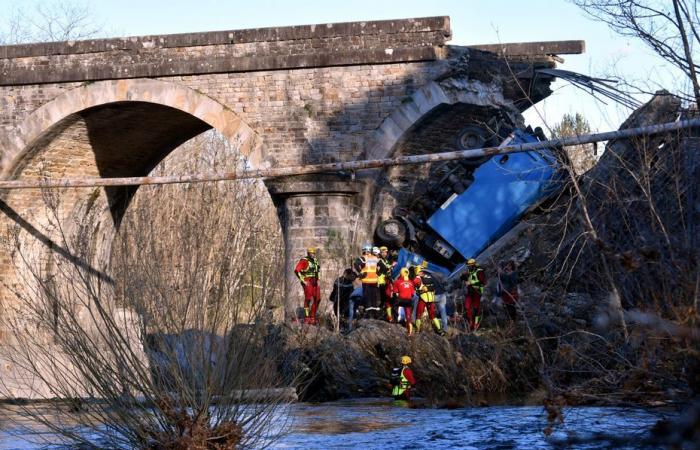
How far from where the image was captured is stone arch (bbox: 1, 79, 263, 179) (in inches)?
700

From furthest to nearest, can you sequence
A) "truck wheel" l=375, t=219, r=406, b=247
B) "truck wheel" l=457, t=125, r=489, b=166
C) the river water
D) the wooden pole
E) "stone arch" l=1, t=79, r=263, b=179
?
"truck wheel" l=457, t=125, r=489, b=166 < "stone arch" l=1, t=79, r=263, b=179 < "truck wheel" l=375, t=219, r=406, b=247 < the wooden pole < the river water

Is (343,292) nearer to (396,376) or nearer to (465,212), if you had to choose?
(465,212)

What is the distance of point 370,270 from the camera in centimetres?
1573

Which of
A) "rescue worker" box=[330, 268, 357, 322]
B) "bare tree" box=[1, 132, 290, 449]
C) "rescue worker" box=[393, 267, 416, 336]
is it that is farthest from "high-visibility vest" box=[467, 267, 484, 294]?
"bare tree" box=[1, 132, 290, 449]

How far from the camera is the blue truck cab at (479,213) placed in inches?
683

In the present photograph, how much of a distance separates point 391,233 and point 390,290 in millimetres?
1878

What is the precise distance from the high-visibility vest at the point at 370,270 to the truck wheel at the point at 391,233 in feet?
5.89

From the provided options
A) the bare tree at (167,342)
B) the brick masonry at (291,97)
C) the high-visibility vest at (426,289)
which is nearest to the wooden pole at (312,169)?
the brick masonry at (291,97)

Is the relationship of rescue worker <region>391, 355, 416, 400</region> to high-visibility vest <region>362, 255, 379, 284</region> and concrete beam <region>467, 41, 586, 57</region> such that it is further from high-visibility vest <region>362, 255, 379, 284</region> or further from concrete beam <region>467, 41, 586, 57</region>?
concrete beam <region>467, 41, 586, 57</region>

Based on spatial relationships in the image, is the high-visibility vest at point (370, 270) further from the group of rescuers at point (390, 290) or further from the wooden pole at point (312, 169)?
the wooden pole at point (312, 169)

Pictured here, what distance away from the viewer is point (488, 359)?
41.1 ft

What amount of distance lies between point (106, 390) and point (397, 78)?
10586 millimetres

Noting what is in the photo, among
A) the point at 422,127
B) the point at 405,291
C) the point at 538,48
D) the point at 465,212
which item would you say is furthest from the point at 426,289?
the point at 538,48

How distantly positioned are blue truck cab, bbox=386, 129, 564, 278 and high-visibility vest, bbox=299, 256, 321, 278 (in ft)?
6.83
